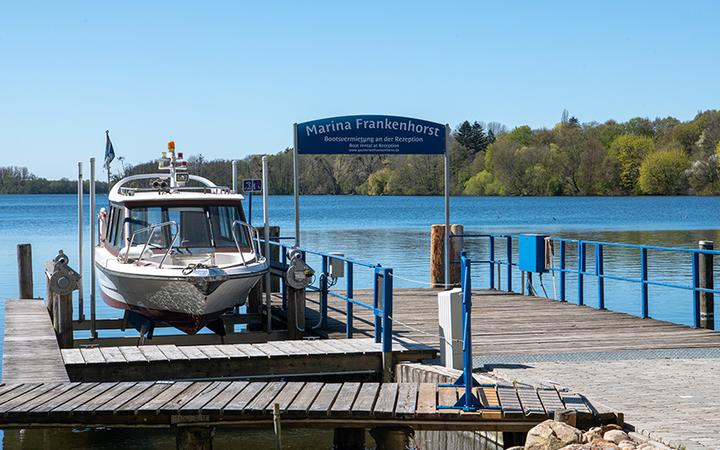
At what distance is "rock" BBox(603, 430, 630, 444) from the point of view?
8.30 meters

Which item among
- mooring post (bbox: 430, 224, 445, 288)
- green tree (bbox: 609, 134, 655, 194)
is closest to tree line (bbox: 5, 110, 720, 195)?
green tree (bbox: 609, 134, 655, 194)

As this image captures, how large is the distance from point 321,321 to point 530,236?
4.49m

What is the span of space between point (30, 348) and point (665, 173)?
369ft

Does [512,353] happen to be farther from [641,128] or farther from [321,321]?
[641,128]

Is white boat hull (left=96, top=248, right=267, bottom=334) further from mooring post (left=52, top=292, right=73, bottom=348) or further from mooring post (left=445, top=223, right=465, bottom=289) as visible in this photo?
mooring post (left=445, top=223, right=465, bottom=289)

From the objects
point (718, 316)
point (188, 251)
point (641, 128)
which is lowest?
point (718, 316)

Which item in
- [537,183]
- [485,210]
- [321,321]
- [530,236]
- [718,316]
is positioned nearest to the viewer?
[321,321]

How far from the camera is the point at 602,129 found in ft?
444

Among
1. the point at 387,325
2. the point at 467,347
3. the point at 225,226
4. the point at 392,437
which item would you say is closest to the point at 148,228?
the point at 225,226

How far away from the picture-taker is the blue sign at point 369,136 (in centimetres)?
1702

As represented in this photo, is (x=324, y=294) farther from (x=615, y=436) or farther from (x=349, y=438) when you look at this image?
(x=615, y=436)

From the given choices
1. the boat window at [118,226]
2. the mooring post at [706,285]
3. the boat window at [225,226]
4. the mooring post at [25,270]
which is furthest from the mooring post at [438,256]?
the mooring post at [25,270]

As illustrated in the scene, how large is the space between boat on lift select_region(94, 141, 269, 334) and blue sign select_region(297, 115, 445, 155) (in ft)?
5.24

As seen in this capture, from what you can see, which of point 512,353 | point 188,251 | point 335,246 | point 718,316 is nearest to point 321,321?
point 188,251
